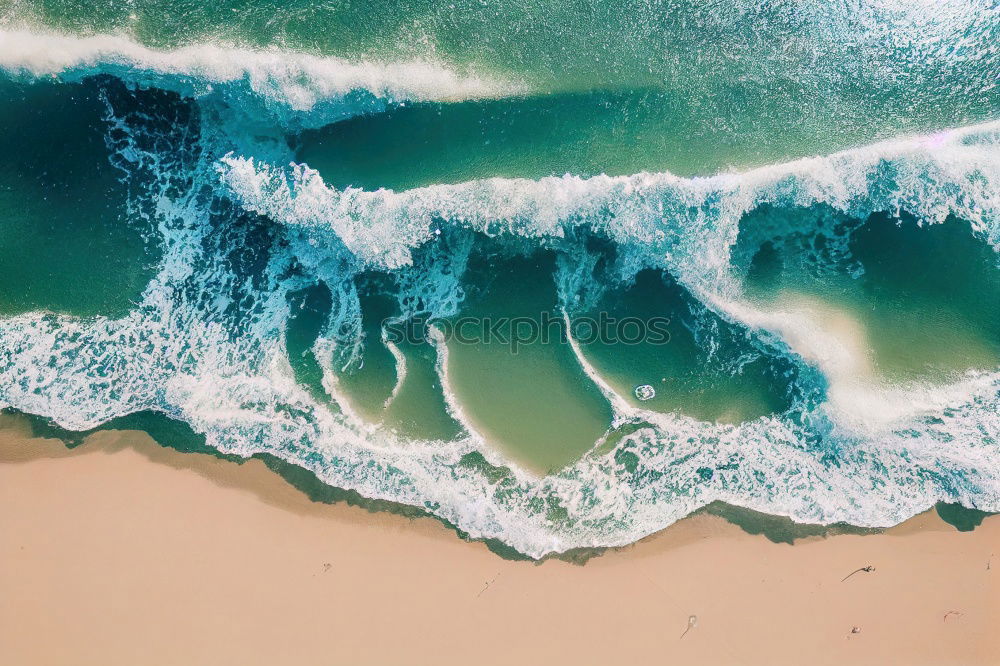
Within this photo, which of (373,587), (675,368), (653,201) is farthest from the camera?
(675,368)

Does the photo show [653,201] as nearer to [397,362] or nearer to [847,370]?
[847,370]

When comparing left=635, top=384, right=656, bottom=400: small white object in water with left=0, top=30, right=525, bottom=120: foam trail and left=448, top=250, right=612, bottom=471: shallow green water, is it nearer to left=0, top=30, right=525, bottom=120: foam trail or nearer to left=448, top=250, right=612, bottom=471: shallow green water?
left=448, top=250, right=612, bottom=471: shallow green water

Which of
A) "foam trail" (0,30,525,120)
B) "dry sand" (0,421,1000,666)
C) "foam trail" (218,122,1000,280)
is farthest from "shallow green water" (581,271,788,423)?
"foam trail" (0,30,525,120)

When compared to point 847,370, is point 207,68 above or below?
above

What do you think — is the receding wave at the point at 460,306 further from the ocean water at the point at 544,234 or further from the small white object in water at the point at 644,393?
the small white object in water at the point at 644,393

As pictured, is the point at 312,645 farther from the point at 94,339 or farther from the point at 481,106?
the point at 481,106

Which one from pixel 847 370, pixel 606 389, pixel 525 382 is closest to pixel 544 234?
pixel 525 382

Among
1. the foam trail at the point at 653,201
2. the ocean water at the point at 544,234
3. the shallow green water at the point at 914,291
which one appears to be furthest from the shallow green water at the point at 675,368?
the shallow green water at the point at 914,291

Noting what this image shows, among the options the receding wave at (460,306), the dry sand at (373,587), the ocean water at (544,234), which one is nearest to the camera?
the dry sand at (373,587)
